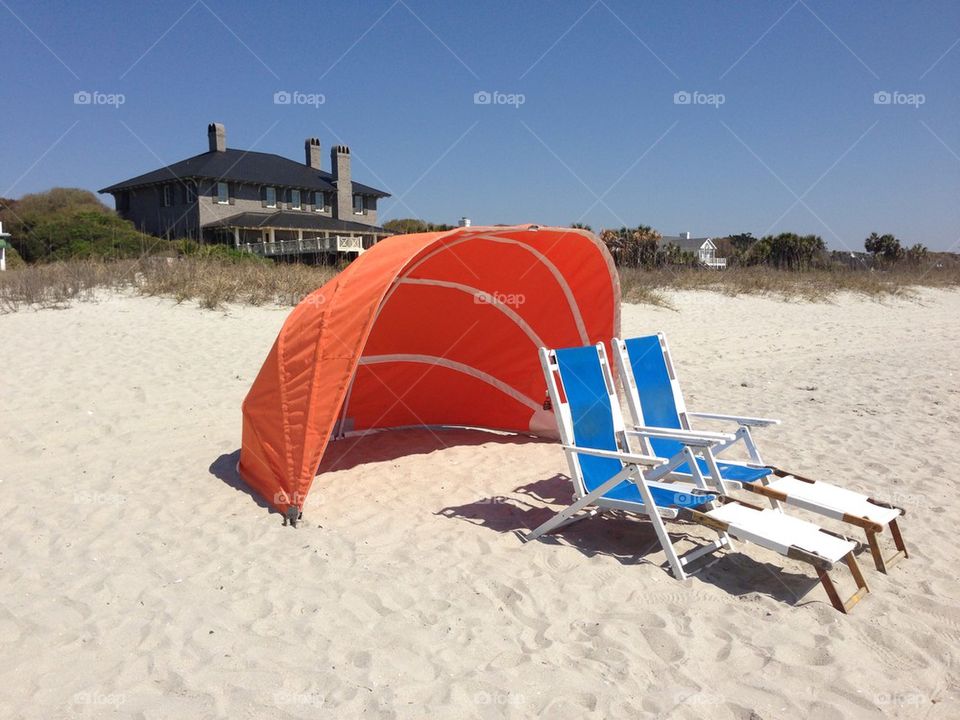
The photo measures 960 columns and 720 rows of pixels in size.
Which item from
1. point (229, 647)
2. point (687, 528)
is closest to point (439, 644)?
point (229, 647)

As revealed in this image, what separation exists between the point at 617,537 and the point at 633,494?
328 mm

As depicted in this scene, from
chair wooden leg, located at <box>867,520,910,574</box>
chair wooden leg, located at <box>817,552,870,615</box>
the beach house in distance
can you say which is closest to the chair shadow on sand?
chair wooden leg, located at <box>817,552,870,615</box>

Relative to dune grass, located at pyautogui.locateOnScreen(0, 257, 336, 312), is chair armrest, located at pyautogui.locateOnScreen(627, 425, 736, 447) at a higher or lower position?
lower

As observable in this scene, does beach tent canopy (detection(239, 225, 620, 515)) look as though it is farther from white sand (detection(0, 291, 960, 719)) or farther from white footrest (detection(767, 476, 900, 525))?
white footrest (detection(767, 476, 900, 525))

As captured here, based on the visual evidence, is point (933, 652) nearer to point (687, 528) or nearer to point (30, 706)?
point (687, 528)

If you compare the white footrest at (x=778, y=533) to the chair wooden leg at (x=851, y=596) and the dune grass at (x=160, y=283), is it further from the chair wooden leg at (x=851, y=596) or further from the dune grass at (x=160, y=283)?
the dune grass at (x=160, y=283)

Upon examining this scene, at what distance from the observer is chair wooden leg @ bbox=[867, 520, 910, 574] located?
404 cm

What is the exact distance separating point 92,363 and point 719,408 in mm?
8174

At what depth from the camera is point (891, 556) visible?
4293 millimetres

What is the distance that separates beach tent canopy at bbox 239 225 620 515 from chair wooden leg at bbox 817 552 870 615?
10.2 ft

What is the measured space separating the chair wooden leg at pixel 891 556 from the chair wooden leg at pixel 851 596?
13.1 inches

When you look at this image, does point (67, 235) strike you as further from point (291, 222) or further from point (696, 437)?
point (696, 437)

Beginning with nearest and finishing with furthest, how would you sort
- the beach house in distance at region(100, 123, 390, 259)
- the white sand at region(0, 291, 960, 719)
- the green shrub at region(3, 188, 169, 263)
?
the white sand at region(0, 291, 960, 719)
the green shrub at region(3, 188, 169, 263)
the beach house in distance at region(100, 123, 390, 259)

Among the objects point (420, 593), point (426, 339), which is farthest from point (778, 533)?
point (426, 339)
